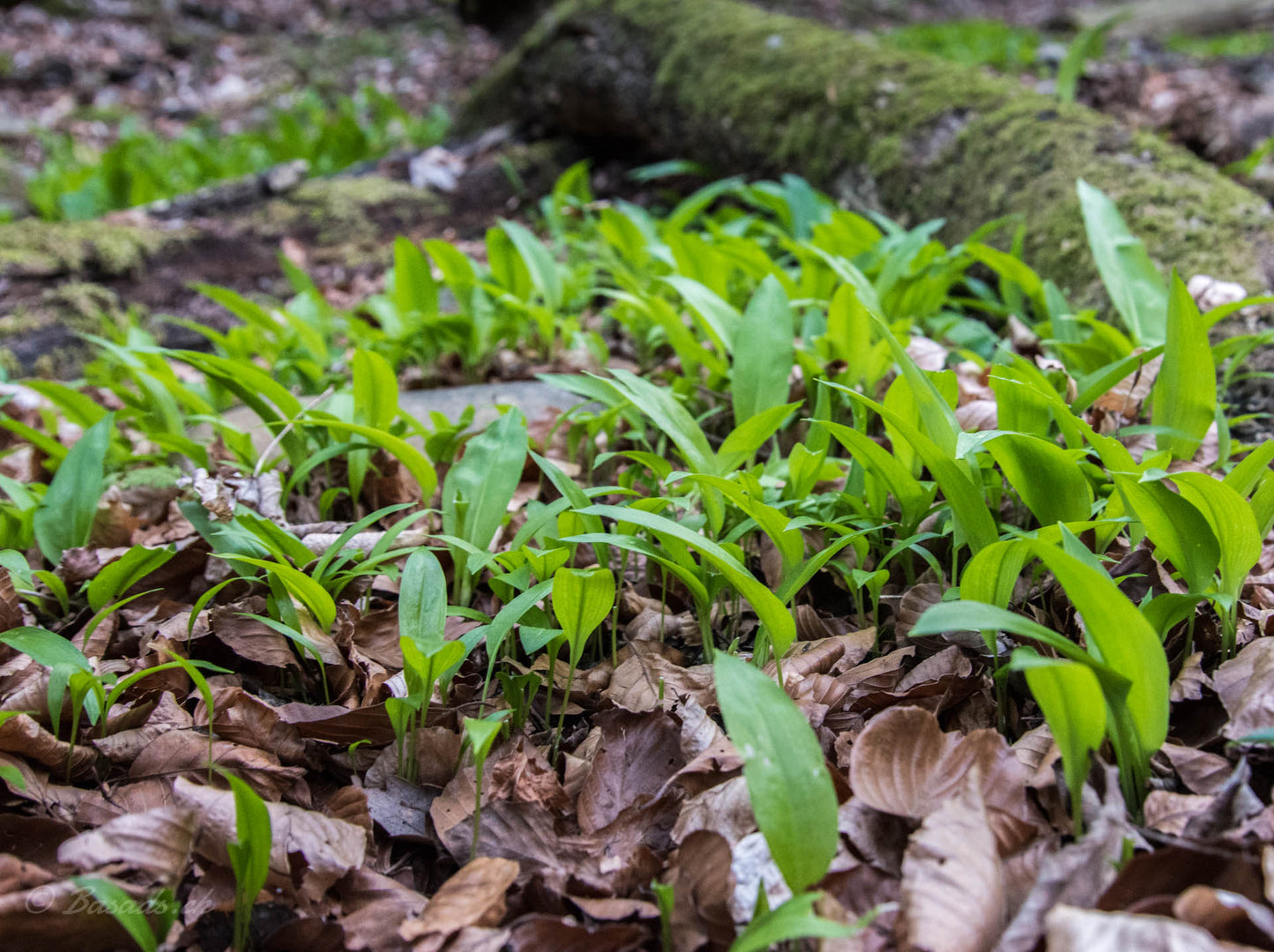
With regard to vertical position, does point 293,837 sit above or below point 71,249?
below

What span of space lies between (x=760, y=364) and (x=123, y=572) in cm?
115

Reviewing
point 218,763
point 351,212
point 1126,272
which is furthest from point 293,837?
point 351,212

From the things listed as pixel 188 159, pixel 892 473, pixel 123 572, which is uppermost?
pixel 188 159

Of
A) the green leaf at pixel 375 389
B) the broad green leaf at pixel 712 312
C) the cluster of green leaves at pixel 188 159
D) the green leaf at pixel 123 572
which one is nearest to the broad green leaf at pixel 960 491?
the broad green leaf at pixel 712 312

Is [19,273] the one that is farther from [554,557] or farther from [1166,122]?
[1166,122]

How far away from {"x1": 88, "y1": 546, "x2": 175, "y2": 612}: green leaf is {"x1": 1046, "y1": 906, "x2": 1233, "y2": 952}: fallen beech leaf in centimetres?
126

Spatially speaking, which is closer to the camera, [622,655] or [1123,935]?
[1123,935]

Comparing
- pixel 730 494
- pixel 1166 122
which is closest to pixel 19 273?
pixel 730 494

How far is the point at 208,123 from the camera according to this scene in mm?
7066

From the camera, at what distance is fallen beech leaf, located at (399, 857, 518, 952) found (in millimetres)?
871

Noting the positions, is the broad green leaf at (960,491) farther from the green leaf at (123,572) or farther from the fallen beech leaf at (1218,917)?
the green leaf at (123,572)

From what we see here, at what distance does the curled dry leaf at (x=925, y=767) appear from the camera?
926 millimetres

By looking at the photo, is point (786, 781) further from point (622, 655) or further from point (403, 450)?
point (403, 450)

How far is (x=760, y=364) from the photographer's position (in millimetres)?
1629
